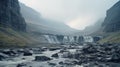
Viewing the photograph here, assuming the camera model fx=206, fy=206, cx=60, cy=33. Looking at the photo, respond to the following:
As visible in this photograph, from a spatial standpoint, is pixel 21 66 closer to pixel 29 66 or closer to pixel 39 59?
pixel 29 66

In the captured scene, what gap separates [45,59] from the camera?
57.7 metres

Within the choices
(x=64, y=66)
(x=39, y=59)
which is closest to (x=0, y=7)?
(x=39, y=59)

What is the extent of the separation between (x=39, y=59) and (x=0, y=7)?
154 meters

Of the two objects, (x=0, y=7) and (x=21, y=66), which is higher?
(x=0, y=7)

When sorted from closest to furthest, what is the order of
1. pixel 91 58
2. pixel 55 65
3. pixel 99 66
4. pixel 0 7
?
pixel 99 66, pixel 55 65, pixel 91 58, pixel 0 7

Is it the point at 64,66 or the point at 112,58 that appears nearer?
the point at 64,66

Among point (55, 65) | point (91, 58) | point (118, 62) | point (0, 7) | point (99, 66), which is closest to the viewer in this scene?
point (99, 66)

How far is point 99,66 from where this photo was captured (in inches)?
1772

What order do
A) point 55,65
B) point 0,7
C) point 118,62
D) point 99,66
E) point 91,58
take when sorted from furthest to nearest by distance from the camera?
point 0,7, point 91,58, point 118,62, point 55,65, point 99,66

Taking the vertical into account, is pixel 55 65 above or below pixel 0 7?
below

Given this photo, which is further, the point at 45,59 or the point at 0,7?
the point at 0,7

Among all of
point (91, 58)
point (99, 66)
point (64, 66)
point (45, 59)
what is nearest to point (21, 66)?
point (64, 66)

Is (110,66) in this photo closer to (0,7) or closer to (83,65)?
(83,65)

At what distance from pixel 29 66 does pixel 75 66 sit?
1026cm
